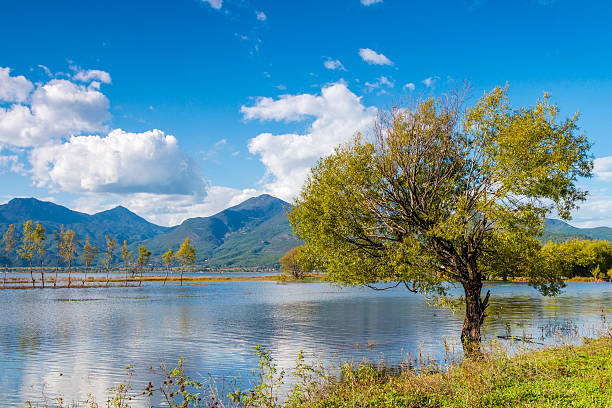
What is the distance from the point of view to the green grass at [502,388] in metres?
15.1

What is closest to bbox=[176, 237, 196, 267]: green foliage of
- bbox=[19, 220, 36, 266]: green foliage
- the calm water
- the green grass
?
bbox=[19, 220, 36, 266]: green foliage

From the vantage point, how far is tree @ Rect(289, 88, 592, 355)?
25234 millimetres

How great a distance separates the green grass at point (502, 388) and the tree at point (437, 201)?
6541 millimetres

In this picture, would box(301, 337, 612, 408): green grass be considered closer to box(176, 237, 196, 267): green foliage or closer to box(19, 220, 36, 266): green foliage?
box(19, 220, 36, 266): green foliage

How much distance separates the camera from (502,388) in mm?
→ 17094

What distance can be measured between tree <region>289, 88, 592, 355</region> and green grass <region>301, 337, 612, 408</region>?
21.5ft

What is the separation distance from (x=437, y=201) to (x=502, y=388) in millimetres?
14029

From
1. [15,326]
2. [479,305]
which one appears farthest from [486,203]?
[15,326]

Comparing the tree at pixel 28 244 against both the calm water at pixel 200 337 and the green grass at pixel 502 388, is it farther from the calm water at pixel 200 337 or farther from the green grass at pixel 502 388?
the green grass at pixel 502 388

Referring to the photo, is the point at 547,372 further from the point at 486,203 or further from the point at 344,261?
the point at 344,261

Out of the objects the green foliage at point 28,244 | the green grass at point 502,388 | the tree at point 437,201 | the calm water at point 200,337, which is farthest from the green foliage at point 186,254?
the green grass at point 502,388

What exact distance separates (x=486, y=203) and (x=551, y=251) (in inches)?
335

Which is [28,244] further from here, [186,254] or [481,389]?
[481,389]

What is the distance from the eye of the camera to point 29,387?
1033 inches
